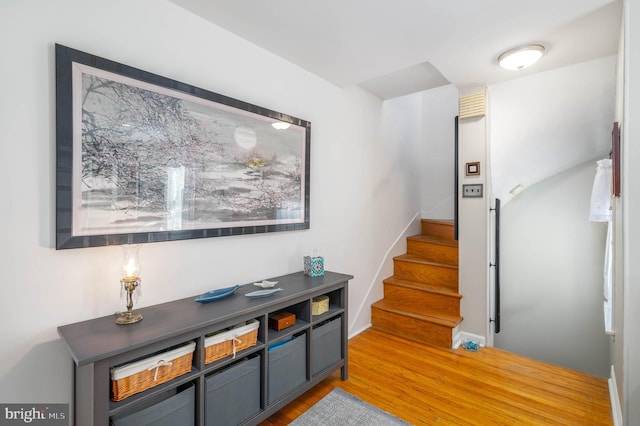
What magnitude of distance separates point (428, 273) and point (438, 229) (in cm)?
81

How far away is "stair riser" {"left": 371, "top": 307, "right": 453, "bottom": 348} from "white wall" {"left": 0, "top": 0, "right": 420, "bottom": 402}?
0.92 metres

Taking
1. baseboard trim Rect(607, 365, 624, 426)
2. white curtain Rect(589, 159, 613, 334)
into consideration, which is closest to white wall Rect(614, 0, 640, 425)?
baseboard trim Rect(607, 365, 624, 426)

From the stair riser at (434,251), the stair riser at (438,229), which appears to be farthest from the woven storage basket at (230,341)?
the stair riser at (438,229)

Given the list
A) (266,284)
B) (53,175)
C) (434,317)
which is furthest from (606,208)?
(53,175)

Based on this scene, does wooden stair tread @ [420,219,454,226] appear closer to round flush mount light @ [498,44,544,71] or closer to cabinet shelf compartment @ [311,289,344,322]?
round flush mount light @ [498,44,544,71]

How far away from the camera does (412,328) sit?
9.57ft

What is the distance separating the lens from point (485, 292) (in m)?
2.79

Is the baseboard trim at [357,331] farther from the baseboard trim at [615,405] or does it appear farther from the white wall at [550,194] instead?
the baseboard trim at [615,405]

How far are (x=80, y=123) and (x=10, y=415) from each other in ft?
4.04

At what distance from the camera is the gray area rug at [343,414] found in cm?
177

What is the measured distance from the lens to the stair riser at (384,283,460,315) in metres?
2.96

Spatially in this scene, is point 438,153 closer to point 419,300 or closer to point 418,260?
point 418,260

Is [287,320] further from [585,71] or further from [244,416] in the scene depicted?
[585,71]

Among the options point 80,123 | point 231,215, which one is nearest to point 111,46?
point 80,123
